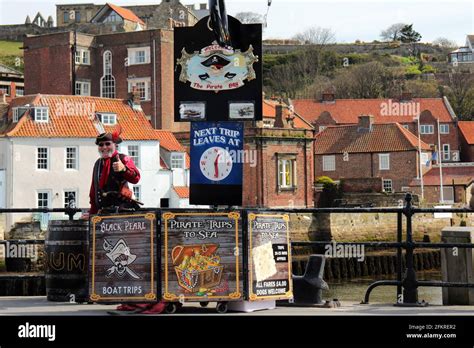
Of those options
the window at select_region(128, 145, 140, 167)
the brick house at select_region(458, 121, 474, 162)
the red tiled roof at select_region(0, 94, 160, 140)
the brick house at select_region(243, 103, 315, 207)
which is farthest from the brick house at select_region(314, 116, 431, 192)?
the window at select_region(128, 145, 140, 167)

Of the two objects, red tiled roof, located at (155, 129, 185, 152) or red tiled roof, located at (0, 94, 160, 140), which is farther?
red tiled roof, located at (155, 129, 185, 152)

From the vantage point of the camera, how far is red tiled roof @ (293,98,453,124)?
78375 millimetres

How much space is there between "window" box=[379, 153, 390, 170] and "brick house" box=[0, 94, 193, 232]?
78.9 ft

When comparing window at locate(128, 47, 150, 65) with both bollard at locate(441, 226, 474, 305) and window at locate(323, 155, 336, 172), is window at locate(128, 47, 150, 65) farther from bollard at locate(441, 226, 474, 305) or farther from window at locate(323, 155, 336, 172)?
bollard at locate(441, 226, 474, 305)

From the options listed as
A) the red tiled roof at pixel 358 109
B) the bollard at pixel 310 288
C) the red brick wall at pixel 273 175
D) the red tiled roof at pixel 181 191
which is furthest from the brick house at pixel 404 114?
the bollard at pixel 310 288

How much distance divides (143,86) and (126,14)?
14658mm

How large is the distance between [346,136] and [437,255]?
25.8 metres

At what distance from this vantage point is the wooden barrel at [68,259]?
28.8 ft

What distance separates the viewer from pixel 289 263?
830 centimetres

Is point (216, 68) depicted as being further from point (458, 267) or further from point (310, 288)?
point (458, 267)

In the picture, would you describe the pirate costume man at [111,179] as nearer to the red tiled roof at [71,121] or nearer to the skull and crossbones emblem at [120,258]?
the skull and crossbones emblem at [120,258]

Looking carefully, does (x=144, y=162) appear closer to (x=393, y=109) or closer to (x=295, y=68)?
(x=393, y=109)

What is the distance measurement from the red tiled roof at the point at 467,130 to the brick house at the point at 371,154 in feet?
40.9

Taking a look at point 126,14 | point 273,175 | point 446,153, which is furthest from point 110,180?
point 446,153
